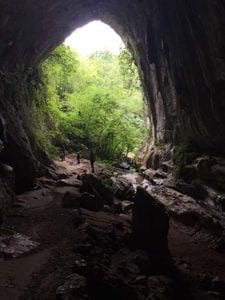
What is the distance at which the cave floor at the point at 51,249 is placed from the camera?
626cm

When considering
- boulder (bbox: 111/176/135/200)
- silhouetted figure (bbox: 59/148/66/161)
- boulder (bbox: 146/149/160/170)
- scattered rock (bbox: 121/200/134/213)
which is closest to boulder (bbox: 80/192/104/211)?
scattered rock (bbox: 121/200/134/213)

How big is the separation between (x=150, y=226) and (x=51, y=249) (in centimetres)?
243

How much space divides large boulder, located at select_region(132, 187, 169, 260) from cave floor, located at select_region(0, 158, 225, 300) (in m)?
0.64

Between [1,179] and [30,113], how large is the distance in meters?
11.4

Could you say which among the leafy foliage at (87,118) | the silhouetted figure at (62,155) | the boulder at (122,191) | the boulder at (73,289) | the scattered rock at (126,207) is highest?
the leafy foliage at (87,118)

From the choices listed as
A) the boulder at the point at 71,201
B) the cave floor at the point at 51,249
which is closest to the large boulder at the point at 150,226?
the cave floor at the point at 51,249

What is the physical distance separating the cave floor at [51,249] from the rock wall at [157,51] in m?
2.86

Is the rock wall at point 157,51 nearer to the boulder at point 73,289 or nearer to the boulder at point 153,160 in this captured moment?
the boulder at point 153,160

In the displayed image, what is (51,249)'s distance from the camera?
8.09 meters

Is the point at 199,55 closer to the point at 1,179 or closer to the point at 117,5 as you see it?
the point at 1,179

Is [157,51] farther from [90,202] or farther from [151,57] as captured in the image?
[90,202]

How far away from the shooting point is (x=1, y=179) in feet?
37.9

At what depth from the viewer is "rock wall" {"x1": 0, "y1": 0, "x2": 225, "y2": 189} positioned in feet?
38.9

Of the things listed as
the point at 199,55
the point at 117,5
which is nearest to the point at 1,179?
the point at 199,55
